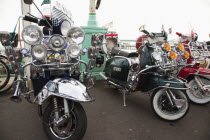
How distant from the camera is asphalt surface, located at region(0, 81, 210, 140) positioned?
1786mm

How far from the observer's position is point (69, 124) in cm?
154

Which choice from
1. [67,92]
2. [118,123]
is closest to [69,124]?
[67,92]

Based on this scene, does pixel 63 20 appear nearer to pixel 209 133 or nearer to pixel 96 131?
pixel 96 131

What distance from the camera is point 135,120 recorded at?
7.25 ft

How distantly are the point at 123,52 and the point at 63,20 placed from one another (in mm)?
1715

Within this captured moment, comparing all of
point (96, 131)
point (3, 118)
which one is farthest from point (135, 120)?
point (3, 118)

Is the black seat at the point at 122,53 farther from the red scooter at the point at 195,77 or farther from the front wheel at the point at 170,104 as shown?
the front wheel at the point at 170,104

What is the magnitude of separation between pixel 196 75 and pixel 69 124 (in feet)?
8.94

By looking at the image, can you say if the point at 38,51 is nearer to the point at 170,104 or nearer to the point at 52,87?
the point at 52,87

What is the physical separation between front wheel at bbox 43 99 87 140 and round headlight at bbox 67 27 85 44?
0.77m

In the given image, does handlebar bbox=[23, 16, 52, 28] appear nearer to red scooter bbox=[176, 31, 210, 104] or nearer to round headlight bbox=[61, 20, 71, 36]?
round headlight bbox=[61, 20, 71, 36]

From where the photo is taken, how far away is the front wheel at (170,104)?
206cm

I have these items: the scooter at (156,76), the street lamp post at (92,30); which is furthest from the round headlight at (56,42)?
the street lamp post at (92,30)

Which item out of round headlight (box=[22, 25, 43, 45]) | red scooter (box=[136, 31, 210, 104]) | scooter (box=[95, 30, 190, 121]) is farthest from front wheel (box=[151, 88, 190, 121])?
round headlight (box=[22, 25, 43, 45])
